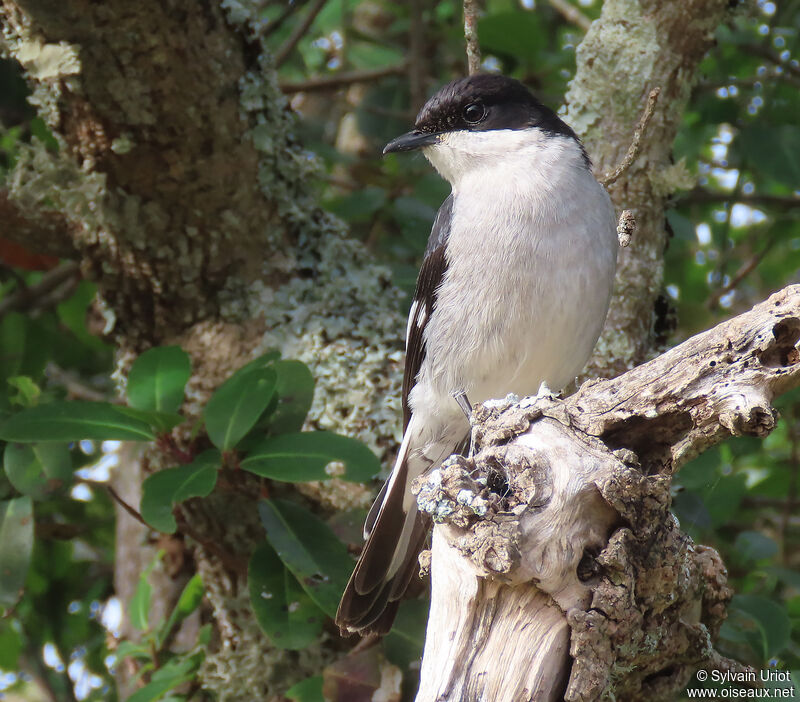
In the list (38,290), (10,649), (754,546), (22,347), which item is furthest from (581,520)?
(38,290)

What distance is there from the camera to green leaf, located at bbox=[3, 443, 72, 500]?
325 centimetres

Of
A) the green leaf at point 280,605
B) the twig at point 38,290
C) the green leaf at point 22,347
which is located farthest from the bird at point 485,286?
the twig at point 38,290

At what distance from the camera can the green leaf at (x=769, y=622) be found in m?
2.94

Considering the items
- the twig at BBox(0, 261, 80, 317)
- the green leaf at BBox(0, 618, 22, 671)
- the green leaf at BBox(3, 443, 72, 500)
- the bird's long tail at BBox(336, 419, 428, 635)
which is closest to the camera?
the bird's long tail at BBox(336, 419, 428, 635)

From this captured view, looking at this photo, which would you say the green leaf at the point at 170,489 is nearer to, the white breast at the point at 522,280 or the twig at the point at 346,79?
the white breast at the point at 522,280

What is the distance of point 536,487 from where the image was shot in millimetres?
2010

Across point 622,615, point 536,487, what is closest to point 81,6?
point 536,487

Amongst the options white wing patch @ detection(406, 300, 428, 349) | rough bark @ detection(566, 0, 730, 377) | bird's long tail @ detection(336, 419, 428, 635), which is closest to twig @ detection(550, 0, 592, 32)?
rough bark @ detection(566, 0, 730, 377)

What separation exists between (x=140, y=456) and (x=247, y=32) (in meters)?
1.83

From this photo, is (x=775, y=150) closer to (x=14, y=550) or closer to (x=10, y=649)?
(x=14, y=550)

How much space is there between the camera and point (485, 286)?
3084 mm

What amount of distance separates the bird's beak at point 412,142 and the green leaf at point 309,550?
1372 mm

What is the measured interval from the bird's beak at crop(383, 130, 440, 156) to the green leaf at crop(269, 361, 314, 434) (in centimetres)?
90

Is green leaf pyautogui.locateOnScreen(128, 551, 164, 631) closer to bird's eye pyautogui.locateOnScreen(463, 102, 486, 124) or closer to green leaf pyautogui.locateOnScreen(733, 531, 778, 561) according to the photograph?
bird's eye pyautogui.locateOnScreen(463, 102, 486, 124)
